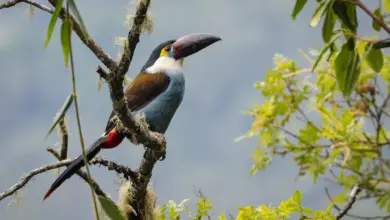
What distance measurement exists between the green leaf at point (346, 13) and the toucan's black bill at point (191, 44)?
4.01 feet

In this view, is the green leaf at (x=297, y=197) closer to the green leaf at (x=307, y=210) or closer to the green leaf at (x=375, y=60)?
the green leaf at (x=307, y=210)

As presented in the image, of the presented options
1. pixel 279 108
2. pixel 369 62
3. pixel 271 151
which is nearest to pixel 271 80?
pixel 279 108

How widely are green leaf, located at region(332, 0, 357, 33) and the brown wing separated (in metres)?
1.22

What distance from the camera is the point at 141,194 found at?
2467 millimetres

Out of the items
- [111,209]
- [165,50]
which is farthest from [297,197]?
[111,209]

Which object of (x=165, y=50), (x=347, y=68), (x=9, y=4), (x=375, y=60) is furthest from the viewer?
(x=165, y=50)

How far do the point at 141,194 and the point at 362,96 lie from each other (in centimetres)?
161

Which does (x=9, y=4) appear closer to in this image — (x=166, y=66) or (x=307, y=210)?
(x=166, y=66)

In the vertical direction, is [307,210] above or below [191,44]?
below

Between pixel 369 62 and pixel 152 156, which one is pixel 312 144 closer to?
pixel 152 156

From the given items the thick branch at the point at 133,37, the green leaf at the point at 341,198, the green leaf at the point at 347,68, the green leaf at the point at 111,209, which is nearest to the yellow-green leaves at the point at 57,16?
the green leaf at the point at 111,209

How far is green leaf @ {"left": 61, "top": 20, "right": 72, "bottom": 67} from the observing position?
817 millimetres

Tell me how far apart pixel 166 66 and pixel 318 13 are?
149 centimetres

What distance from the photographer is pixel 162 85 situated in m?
2.71
